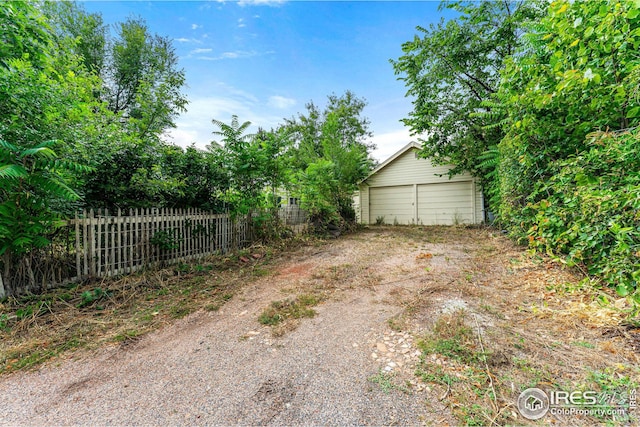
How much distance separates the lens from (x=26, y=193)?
268 cm

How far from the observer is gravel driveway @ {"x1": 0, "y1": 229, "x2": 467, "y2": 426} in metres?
1.38

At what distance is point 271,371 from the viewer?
1748mm

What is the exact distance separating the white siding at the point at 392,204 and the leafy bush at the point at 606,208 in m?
8.03

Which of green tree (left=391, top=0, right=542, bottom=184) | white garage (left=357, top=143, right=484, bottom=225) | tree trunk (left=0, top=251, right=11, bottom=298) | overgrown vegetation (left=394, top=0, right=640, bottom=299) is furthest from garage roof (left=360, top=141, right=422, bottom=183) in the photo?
tree trunk (left=0, top=251, right=11, bottom=298)

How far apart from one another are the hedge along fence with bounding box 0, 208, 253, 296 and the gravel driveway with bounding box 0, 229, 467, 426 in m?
1.75

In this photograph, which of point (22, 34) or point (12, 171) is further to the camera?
point (22, 34)

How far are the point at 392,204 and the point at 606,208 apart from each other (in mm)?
9259

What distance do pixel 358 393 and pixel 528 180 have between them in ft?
14.6

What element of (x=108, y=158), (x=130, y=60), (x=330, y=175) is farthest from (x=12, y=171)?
(x=130, y=60)

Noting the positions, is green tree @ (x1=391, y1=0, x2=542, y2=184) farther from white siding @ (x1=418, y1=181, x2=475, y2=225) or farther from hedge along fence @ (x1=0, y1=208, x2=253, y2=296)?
hedge along fence @ (x1=0, y1=208, x2=253, y2=296)

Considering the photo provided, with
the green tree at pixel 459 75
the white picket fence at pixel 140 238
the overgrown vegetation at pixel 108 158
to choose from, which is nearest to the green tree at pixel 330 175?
the overgrown vegetation at pixel 108 158

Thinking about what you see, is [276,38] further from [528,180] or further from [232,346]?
[232,346]

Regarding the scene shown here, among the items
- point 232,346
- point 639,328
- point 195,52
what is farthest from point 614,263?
point 195,52

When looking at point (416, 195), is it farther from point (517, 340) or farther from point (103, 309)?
point (103, 309)
